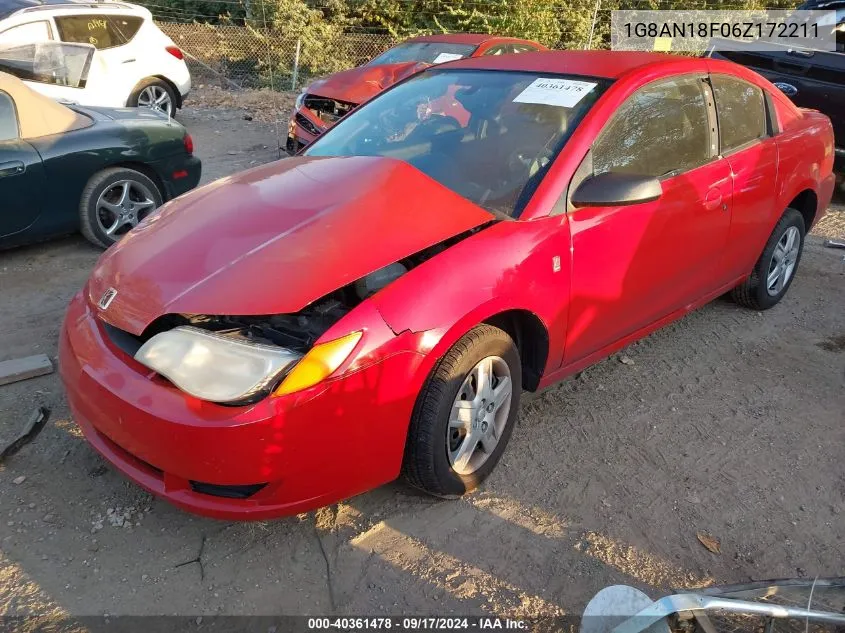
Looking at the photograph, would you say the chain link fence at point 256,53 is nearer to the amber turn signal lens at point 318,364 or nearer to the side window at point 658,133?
the side window at point 658,133

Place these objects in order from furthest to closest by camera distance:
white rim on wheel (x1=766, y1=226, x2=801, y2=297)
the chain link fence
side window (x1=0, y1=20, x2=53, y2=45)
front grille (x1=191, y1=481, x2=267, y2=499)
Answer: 1. the chain link fence
2. side window (x1=0, y1=20, x2=53, y2=45)
3. white rim on wheel (x1=766, y1=226, x2=801, y2=297)
4. front grille (x1=191, y1=481, x2=267, y2=499)

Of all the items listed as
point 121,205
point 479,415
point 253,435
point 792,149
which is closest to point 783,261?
point 792,149

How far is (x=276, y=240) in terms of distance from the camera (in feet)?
8.28

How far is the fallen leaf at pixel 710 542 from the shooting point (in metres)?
2.62

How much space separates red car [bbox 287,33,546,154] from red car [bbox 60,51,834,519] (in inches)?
134

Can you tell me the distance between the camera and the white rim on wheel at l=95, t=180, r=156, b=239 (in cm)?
514

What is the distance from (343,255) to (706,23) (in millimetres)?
18171

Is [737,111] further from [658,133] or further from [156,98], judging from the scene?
[156,98]

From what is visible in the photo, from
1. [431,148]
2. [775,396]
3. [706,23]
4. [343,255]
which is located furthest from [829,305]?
[706,23]

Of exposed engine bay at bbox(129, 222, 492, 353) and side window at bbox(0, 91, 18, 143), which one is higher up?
side window at bbox(0, 91, 18, 143)

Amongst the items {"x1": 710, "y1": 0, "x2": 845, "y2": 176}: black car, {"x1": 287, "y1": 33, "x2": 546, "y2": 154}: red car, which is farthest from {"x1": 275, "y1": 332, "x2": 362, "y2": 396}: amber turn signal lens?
{"x1": 710, "y1": 0, "x2": 845, "y2": 176}: black car

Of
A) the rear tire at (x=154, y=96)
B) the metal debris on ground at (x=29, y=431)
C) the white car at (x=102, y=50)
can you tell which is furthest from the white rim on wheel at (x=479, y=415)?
the rear tire at (x=154, y=96)

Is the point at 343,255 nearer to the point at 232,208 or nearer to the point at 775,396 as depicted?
the point at 232,208

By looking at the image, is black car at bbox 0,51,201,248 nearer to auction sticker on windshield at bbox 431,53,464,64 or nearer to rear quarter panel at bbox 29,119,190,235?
rear quarter panel at bbox 29,119,190,235
